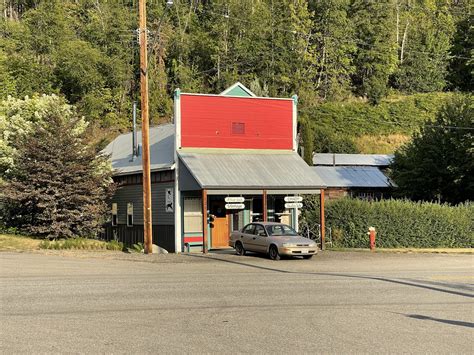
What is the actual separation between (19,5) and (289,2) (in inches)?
1689

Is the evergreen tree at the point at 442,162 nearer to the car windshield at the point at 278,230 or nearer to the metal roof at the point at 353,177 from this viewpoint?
the metal roof at the point at 353,177

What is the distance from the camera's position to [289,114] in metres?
34.2

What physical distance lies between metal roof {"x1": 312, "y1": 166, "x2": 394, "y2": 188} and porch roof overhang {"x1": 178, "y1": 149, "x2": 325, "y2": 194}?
50.2 ft

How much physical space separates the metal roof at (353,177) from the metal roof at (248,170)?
1518 centimetres

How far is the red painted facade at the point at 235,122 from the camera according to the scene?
3152cm

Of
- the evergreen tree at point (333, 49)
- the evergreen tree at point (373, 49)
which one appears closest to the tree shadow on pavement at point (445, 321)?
the evergreen tree at point (333, 49)

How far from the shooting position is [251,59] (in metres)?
87.6

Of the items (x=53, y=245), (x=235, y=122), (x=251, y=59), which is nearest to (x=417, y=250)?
(x=235, y=122)

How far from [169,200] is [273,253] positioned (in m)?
7.65

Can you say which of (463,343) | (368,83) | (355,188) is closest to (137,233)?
(355,188)

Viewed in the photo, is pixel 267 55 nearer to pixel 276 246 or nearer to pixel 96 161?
pixel 96 161

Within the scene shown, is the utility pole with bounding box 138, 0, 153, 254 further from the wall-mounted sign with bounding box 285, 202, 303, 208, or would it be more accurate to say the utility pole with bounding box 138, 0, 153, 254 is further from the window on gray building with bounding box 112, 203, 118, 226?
the window on gray building with bounding box 112, 203, 118, 226

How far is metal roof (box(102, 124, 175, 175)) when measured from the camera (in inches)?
1280

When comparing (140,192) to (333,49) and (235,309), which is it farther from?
(333,49)
